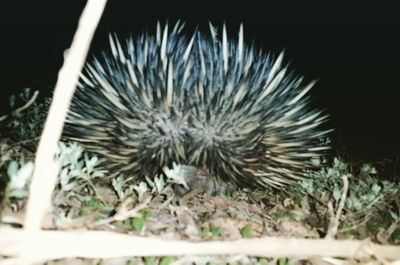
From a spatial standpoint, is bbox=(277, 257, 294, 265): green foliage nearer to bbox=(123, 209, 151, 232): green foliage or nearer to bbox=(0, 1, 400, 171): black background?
bbox=(123, 209, 151, 232): green foliage

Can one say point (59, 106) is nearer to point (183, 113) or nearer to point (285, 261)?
point (285, 261)

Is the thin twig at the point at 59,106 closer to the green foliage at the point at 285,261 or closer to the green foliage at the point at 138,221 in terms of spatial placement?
the green foliage at the point at 138,221

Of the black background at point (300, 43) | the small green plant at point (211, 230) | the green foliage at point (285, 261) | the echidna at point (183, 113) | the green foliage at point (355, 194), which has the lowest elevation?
the green foliage at point (285, 261)

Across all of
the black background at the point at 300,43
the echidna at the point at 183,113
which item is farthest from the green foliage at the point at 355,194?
the black background at the point at 300,43

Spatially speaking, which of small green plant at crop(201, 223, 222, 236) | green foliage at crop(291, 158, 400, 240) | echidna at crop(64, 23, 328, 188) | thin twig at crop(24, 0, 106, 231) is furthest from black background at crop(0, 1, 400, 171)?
thin twig at crop(24, 0, 106, 231)

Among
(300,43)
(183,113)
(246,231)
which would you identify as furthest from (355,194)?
(300,43)
